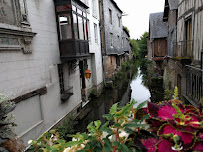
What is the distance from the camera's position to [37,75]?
21.3 ft

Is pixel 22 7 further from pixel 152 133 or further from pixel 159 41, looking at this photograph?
pixel 159 41

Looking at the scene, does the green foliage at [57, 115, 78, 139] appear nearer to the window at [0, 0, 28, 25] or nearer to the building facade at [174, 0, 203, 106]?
the window at [0, 0, 28, 25]

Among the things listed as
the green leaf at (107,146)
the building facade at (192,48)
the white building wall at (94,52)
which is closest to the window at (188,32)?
the building facade at (192,48)

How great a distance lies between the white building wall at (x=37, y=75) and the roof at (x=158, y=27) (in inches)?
587

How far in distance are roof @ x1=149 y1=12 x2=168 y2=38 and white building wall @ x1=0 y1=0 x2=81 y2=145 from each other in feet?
48.9

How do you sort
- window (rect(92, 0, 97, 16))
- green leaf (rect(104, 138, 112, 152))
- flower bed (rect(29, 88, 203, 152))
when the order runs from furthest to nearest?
window (rect(92, 0, 97, 16)) < green leaf (rect(104, 138, 112, 152)) < flower bed (rect(29, 88, 203, 152))

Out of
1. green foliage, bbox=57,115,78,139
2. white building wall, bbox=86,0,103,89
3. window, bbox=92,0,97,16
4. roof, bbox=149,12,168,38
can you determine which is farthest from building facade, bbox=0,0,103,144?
roof, bbox=149,12,168,38

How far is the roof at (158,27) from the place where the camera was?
19108mm

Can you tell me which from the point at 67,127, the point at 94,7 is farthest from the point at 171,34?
the point at 67,127

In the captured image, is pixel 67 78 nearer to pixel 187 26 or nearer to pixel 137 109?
pixel 187 26

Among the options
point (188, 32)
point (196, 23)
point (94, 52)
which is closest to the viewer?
point (196, 23)

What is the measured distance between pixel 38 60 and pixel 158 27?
17796 millimetres

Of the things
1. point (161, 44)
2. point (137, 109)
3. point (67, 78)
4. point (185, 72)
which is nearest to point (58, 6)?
point (67, 78)

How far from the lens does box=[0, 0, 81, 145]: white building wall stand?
527 centimetres
